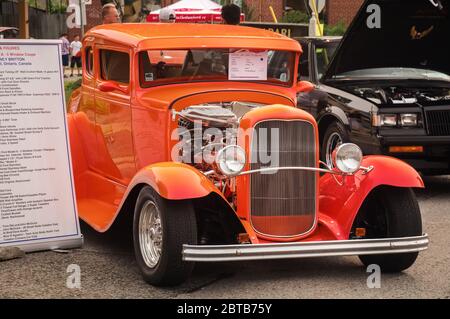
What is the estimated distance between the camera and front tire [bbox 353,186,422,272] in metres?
6.09

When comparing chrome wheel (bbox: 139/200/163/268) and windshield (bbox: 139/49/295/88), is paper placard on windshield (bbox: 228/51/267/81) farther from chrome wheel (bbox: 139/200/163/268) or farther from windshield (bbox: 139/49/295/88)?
chrome wheel (bbox: 139/200/163/268)

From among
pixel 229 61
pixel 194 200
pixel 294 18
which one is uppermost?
pixel 229 61

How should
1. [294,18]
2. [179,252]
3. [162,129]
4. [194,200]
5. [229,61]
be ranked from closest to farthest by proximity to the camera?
[179,252] < [194,200] < [162,129] < [229,61] < [294,18]

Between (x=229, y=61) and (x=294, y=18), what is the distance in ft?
112

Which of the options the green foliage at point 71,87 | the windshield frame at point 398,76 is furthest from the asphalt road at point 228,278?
the windshield frame at point 398,76

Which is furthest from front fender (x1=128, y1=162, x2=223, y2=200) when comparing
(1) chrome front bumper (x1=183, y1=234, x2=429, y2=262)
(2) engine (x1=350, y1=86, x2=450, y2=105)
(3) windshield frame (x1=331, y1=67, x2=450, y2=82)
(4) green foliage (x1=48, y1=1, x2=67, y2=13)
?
(4) green foliage (x1=48, y1=1, x2=67, y2=13)

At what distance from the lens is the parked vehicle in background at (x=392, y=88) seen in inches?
366

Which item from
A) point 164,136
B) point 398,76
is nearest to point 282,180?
point 164,136

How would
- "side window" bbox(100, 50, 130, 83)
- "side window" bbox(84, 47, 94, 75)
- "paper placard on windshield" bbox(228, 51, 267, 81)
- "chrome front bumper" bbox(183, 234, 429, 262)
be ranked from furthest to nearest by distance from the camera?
"side window" bbox(84, 47, 94, 75) < "side window" bbox(100, 50, 130, 83) < "paper placard on windshield" bbox(228, 51, 267, 81) < "chrome front bumper" bbox(183, 234, 429, 262)

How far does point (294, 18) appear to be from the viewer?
4066cm

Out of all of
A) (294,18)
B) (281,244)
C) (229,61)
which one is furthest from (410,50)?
(294,18)

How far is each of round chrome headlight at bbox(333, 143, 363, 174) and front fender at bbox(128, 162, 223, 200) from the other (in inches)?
36.8

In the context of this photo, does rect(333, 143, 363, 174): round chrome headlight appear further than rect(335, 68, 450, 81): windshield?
No
